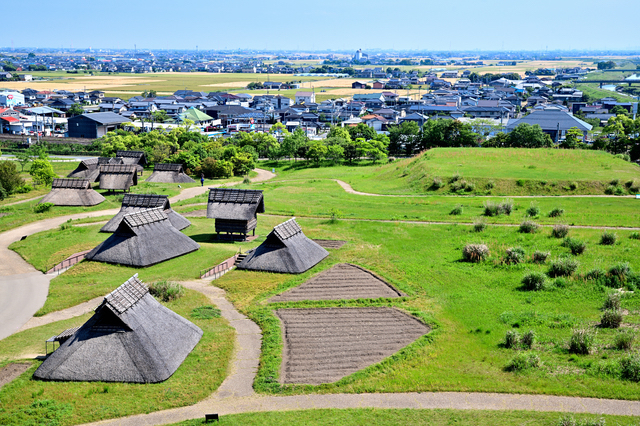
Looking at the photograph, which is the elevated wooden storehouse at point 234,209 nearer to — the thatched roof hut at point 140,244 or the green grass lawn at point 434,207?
the thatched roof hut at point 140,244

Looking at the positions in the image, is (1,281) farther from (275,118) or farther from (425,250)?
(275,118)

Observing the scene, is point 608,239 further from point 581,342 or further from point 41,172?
point 41,172

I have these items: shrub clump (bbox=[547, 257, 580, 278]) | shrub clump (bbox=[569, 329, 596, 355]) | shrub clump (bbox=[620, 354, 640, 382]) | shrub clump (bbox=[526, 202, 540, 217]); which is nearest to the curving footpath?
shrub clump (bbox=[569, 329, 596, 355])

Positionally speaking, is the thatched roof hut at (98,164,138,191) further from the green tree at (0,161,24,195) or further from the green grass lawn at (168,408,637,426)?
the green grass lawn at (168,408,637,426)

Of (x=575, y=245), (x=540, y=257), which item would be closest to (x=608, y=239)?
(x=575, y=245)

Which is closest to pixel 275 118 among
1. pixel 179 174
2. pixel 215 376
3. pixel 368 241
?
pixel 179 174

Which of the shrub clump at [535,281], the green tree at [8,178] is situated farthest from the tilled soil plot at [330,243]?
the green tree at [8,178]
